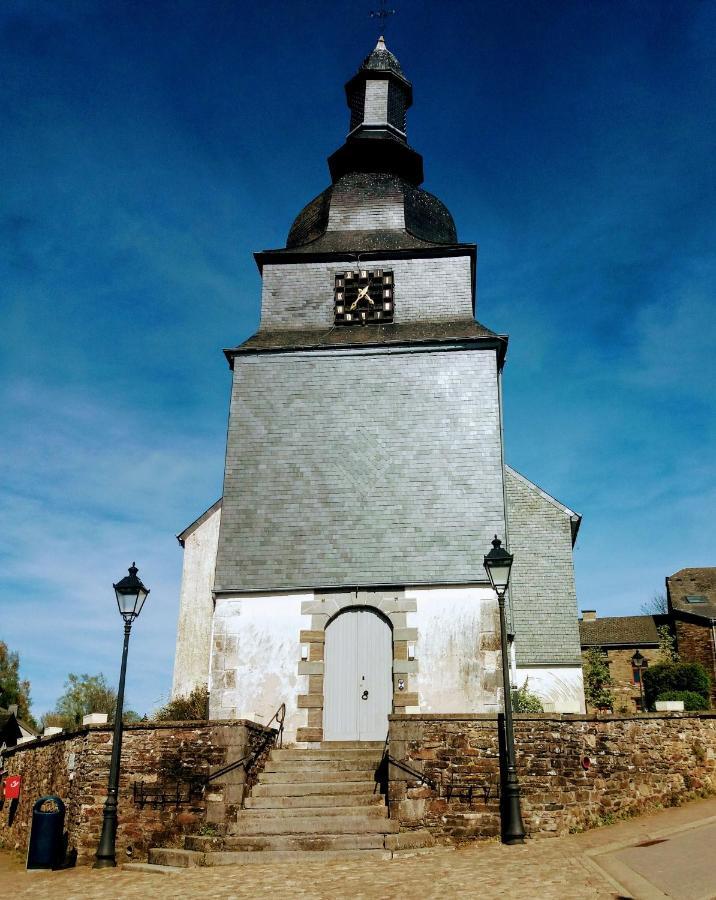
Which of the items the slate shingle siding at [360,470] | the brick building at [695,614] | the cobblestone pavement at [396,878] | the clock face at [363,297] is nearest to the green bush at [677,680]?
the brick building at [695,614]

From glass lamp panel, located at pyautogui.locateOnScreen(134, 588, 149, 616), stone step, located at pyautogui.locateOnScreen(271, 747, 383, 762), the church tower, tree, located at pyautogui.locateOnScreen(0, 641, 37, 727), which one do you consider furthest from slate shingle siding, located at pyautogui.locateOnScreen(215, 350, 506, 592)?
tree, located at pyautogui.locateOnScreen(0, 641, 37, 727)

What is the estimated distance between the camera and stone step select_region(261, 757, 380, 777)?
11414mm

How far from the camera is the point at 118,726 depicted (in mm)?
10172

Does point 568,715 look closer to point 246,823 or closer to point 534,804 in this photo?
point 534,804

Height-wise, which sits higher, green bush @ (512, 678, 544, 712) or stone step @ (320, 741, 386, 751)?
green bush @ (512, 678, 544, 712)

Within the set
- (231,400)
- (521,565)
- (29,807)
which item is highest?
(231,400)

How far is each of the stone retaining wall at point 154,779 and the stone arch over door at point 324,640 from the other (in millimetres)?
2099

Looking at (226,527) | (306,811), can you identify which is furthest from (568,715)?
(226,527)

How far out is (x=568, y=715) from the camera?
10.5m

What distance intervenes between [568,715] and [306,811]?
138 inches

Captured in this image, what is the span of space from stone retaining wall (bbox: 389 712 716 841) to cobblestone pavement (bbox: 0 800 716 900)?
364mm

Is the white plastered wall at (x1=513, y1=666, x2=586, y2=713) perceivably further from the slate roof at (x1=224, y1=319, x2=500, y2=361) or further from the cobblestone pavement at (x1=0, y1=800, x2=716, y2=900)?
the cobblestone pavement at (x1=0, y1=800, x2=716, y2=900)

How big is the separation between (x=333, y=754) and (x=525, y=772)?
3.06m

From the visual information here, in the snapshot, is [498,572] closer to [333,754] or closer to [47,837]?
[333,754]
